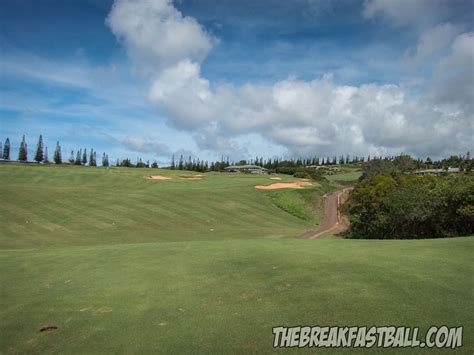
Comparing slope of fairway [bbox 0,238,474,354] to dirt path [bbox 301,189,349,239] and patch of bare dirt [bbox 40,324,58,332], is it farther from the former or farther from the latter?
dirt path [bbox 301,189,349,239]

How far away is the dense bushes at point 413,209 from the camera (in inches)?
1291

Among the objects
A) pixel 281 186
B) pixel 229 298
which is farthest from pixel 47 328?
pixel 281 186

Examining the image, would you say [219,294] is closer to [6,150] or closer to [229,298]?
[229,298]

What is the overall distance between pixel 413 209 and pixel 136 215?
87.5ft

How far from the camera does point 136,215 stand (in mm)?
42062

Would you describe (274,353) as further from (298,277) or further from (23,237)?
(23,237)

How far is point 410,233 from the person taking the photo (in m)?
39.0

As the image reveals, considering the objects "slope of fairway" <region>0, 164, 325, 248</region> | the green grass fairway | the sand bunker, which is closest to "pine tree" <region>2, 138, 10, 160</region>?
"slope of fairway" <region>0, 164, 325, 248</region>

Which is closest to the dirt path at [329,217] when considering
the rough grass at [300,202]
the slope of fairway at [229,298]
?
the rough grass at [300,202]

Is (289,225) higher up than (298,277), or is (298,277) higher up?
(298,277)

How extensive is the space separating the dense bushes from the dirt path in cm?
428

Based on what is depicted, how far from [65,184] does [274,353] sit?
66522 mm

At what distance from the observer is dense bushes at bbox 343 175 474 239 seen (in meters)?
32.8

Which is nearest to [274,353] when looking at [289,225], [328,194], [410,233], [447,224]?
[447,224]
